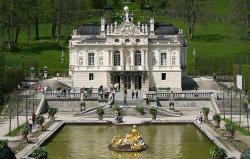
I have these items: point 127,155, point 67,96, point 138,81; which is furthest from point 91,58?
point 127,155

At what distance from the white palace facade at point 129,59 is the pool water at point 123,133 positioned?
24939mm

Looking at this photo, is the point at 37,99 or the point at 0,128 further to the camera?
the point at 37,99

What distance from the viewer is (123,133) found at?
175 ft

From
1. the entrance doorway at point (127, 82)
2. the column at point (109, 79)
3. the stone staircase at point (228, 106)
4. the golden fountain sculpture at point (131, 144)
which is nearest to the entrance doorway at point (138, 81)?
the entrance doorway at point (127, 82)

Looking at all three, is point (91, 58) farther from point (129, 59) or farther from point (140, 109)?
point (140, 109)

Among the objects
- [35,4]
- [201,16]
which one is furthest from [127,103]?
[201,16]

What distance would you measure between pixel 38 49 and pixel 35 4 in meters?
11.9

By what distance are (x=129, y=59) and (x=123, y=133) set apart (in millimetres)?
30590

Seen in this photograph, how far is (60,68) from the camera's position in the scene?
333ft

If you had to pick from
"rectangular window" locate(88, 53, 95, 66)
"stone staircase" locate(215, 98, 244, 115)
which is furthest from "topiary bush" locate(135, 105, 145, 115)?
"rectangular window" locate(88, 53, 95, 66)

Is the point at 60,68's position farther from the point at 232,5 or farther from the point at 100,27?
the point at 232,5

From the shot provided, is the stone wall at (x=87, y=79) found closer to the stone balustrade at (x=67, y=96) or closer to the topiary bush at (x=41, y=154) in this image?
the stone balustrade at (x=67, y=96)

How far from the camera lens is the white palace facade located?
8275 centimetres

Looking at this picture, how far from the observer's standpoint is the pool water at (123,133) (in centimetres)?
4158
